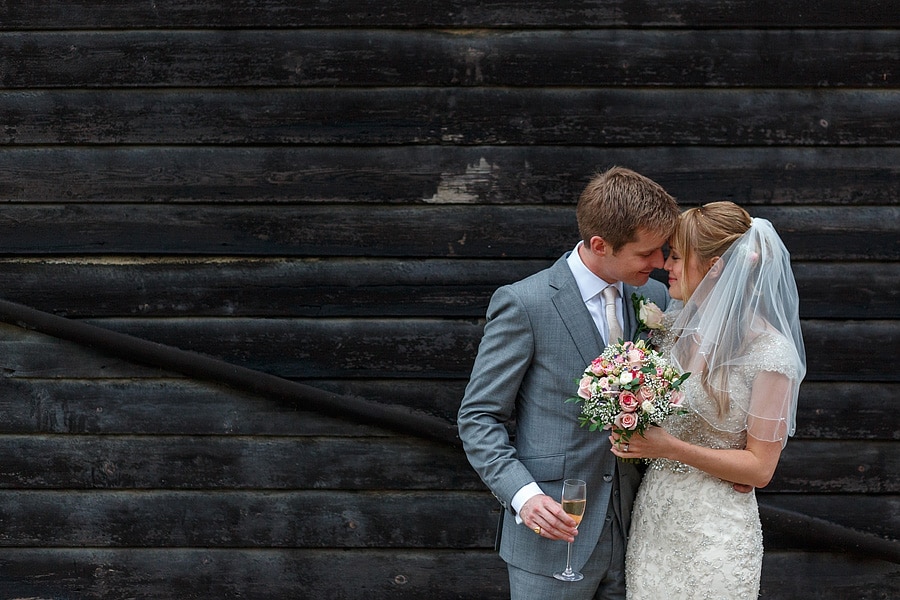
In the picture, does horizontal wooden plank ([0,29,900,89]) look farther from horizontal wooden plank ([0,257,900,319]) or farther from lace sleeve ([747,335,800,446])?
lace sleeve ([747,335,800,446])

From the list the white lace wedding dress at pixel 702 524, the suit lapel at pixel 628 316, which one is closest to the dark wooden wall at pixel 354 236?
the suit lapel at pixel 628 316

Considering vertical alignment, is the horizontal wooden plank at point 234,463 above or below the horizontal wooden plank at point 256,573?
above

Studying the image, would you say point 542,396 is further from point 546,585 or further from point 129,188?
point 129,188

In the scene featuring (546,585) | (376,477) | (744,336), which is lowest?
(376,477)

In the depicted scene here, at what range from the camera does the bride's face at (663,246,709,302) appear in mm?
2461

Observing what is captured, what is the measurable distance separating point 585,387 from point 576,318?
11.6 inches

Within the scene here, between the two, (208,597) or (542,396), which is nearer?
(542,396)

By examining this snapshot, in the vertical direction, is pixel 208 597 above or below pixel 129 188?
below

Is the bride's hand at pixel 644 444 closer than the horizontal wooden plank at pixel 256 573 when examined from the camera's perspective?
Yes

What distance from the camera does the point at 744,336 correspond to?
2.39m

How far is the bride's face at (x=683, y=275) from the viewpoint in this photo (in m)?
2.46

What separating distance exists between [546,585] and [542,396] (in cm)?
57

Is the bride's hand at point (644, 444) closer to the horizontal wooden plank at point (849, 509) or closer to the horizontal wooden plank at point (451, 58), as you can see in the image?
the horizontal wooden plank at point (849, 509)

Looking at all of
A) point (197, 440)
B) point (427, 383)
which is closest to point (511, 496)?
point (427, 383)
